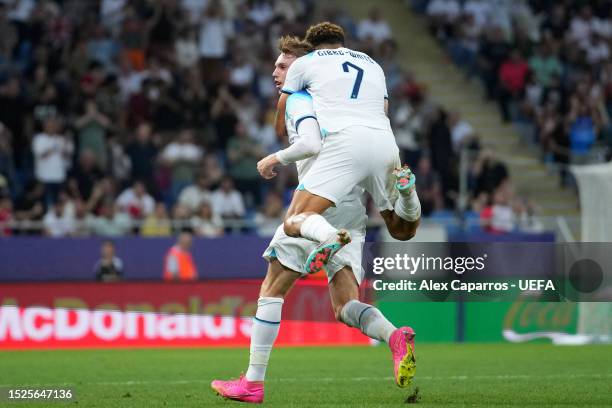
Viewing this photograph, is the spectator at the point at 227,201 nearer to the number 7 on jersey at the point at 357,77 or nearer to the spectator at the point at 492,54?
the spectator at the point at 492,54

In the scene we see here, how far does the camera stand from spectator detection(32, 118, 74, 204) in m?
19.0

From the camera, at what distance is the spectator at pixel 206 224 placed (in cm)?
1870

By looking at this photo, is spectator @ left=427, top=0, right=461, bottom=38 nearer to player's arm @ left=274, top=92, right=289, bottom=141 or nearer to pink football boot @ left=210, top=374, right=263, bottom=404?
player's arm @ left=274, top=92, right=289, bottom=141

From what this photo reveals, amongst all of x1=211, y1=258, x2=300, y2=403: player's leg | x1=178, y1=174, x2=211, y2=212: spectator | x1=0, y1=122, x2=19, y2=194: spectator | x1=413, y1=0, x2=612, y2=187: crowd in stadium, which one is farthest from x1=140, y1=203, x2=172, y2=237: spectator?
x1=211, y1=258, x2=300, y2=403: player's leg

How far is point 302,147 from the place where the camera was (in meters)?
7.91

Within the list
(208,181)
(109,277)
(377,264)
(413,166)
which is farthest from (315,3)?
(377,264)

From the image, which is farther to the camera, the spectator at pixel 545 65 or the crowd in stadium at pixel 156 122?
the spectator at pixel 545 65

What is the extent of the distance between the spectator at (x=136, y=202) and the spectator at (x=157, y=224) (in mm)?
231

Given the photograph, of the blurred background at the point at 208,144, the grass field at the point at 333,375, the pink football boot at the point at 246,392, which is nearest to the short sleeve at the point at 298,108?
the pink football boot at the point at 246,392

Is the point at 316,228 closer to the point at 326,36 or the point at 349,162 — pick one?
the point at 349,162

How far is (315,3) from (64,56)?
6452 mm

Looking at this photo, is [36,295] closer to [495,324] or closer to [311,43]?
[495,324]

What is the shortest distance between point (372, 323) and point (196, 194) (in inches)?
449

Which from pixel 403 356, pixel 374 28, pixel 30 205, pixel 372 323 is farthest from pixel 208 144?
pixel 403 356
